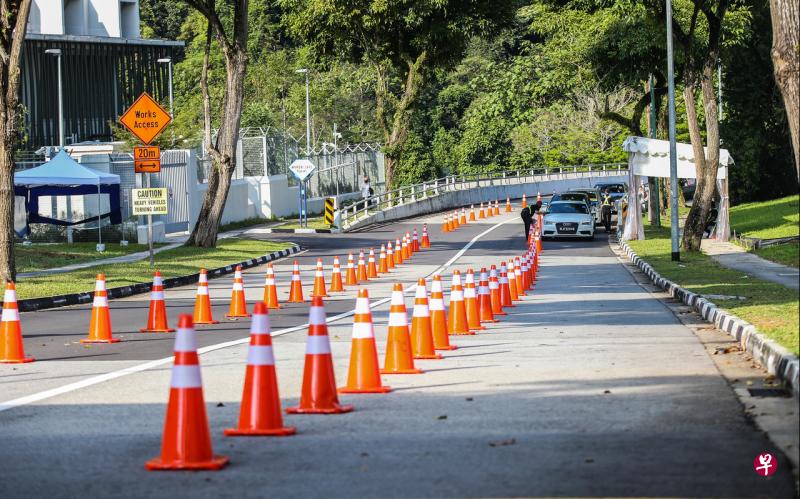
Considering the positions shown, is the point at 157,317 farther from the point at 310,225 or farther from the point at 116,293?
the point at 310,225

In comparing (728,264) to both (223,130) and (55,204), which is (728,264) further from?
(55,204)

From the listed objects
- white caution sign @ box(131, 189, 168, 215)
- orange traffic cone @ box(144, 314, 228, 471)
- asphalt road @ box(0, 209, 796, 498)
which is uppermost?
white caution sign @ box(131, 189, 168, 215)

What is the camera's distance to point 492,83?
9412cm

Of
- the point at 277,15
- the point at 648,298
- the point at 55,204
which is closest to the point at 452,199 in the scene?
the point at 55,204

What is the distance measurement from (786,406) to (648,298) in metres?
13.0

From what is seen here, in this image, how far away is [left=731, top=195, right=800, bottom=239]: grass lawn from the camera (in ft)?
135

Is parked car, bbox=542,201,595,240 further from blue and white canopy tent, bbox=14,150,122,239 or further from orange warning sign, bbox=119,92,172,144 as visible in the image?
orange warning sign, bbox=119,92,172,144

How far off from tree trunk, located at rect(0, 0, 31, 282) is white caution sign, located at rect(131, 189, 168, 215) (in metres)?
4.89

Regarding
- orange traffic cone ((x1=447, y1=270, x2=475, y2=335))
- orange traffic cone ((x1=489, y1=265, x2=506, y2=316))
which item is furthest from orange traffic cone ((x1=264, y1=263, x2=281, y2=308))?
orange traffic cone ((x1=447, y1=270, x2=475, y2=335))

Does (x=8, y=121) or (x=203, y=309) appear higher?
(x=8, y=121)

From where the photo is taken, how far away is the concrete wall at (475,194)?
6189cm

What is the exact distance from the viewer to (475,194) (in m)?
77.1

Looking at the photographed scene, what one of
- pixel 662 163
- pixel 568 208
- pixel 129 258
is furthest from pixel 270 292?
pixel 568 208

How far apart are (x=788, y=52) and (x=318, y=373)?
7.89m
